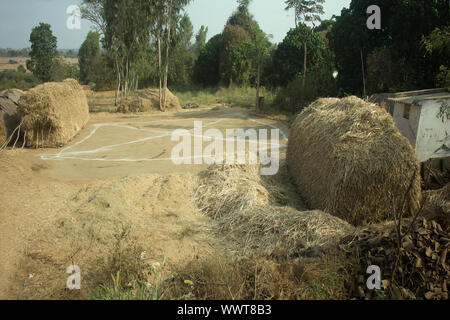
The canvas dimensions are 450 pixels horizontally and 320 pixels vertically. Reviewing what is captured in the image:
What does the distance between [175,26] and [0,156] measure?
10.4 metres

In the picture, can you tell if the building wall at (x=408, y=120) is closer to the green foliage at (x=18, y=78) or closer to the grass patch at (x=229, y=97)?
the grass patch at (x=229, y=97)

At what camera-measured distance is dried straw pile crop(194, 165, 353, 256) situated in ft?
14.1

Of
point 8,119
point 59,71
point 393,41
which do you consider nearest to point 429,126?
point 393,41

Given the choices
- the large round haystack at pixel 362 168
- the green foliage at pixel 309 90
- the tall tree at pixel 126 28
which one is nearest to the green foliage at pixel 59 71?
the tall tree at pixel 126 28

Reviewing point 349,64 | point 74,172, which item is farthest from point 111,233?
point 349,64

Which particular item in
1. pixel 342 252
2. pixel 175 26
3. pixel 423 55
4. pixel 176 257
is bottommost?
pixel 176 257

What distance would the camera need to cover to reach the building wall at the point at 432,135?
6039mm

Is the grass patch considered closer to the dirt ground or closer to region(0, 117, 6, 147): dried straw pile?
the dirt ground

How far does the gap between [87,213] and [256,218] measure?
2438 millimetres

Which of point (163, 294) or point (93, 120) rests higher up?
point (93, 120)

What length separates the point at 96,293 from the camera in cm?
315

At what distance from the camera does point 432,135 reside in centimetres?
614

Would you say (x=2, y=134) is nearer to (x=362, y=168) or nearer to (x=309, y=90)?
(x=362, y=168)
